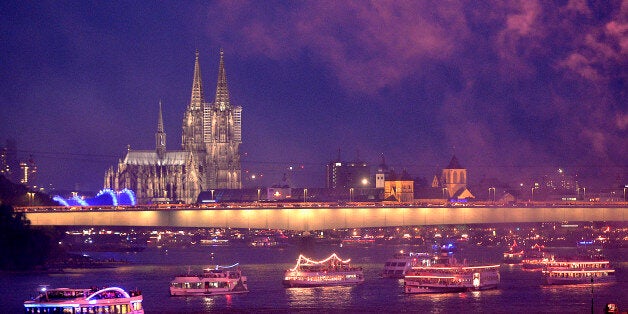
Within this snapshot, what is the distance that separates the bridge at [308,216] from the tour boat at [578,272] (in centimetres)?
2154

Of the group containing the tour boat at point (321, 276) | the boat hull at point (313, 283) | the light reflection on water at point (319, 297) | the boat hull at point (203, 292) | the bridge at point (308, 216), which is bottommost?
the light reflection on water at point (319, 297)

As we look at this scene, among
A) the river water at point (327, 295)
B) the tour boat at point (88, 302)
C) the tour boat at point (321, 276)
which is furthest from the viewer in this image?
the tour boat at point (321, 276)

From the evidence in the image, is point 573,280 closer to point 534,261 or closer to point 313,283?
point 313,283

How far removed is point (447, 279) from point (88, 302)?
31.4 meters

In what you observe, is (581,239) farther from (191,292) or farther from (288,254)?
(191,292)

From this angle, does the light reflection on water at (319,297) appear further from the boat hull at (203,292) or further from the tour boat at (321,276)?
the boat hull at (203,292)

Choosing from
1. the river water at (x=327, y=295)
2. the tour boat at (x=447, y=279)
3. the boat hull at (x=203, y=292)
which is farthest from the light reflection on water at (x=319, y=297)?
the tour boat at (x=447, y=279)

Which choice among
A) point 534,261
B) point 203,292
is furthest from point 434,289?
point 534,261

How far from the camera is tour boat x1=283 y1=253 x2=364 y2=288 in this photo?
99938 mm

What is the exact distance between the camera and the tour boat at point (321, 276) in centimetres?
9994

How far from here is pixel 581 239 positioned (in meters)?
182

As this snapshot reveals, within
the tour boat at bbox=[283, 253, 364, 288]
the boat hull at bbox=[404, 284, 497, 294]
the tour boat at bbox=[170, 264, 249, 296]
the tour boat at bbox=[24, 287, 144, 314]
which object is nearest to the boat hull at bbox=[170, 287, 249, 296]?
the tour boat at bbox=[170, 264, 249, 296]

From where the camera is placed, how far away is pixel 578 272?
103 m

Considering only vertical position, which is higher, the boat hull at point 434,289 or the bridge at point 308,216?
the bridge at point 308,216
